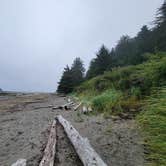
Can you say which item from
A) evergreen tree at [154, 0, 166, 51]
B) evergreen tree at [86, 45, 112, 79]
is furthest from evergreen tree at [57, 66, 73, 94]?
evergreen tree at [154, 0, 166, 51]

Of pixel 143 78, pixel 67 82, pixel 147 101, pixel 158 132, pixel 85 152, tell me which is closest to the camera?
pixel 158 132

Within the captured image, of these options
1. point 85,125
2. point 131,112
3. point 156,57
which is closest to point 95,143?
point 85,125

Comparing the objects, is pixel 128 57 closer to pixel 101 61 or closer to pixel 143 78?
pixel 101 61

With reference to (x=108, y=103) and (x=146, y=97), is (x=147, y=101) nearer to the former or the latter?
(x=146, y=97)

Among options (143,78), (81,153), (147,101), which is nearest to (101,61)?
(143,78)

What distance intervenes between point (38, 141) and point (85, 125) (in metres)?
1.79

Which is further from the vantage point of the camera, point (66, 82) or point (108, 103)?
point (66, 82)

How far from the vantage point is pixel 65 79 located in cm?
3475

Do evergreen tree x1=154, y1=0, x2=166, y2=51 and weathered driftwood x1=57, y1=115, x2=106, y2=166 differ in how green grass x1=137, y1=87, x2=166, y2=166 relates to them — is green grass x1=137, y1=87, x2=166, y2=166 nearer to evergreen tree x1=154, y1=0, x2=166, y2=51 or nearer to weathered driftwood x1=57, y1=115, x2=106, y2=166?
weathered driftwood x1=57, y1=115, x2=106, y2=166

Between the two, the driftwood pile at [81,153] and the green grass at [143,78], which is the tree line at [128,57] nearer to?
the green grass at [143,78]

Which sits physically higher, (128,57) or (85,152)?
(128,57)

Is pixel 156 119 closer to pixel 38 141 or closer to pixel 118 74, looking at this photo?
pixel 38 141

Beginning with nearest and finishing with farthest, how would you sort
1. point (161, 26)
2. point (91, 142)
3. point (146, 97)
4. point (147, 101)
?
point (147, 101), point (91, 142), point (146, 97), point (161, 26)

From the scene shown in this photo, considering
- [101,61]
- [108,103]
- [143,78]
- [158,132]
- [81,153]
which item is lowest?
[81,153]
